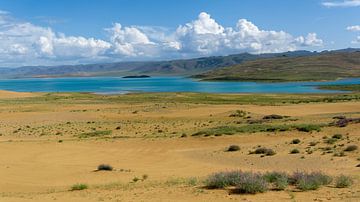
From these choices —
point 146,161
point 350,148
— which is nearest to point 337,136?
point 350,148

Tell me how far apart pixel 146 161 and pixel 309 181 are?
12792 millimetres

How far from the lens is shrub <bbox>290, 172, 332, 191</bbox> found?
16.5 meters

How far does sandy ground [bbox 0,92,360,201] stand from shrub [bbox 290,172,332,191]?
38 cm

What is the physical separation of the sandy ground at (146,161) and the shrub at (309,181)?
38cm

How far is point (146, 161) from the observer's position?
27688mm

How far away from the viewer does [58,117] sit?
191 ft

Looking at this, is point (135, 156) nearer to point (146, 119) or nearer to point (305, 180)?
point (305, 180)

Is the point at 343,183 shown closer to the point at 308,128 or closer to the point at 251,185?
the point at 251,185

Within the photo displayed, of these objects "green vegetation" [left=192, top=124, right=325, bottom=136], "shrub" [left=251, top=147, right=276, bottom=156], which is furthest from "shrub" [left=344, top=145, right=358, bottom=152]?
"green vegetation" [left=192, top=124, right=325, bottom=136]

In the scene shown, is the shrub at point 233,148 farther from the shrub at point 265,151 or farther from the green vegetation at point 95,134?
the green vegetation at point 95,134

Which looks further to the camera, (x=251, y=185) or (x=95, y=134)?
(x=95, y=134)

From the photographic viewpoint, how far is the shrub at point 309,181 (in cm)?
1645

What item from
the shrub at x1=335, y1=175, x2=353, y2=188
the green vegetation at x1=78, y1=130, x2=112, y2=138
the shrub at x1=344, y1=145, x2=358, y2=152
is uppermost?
the shrub at x1=335, y1=175, x2=353, y2=188

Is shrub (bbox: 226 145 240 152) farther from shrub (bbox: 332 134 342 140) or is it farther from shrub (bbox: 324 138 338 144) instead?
shrub (bbox: 332 134 342 140)
